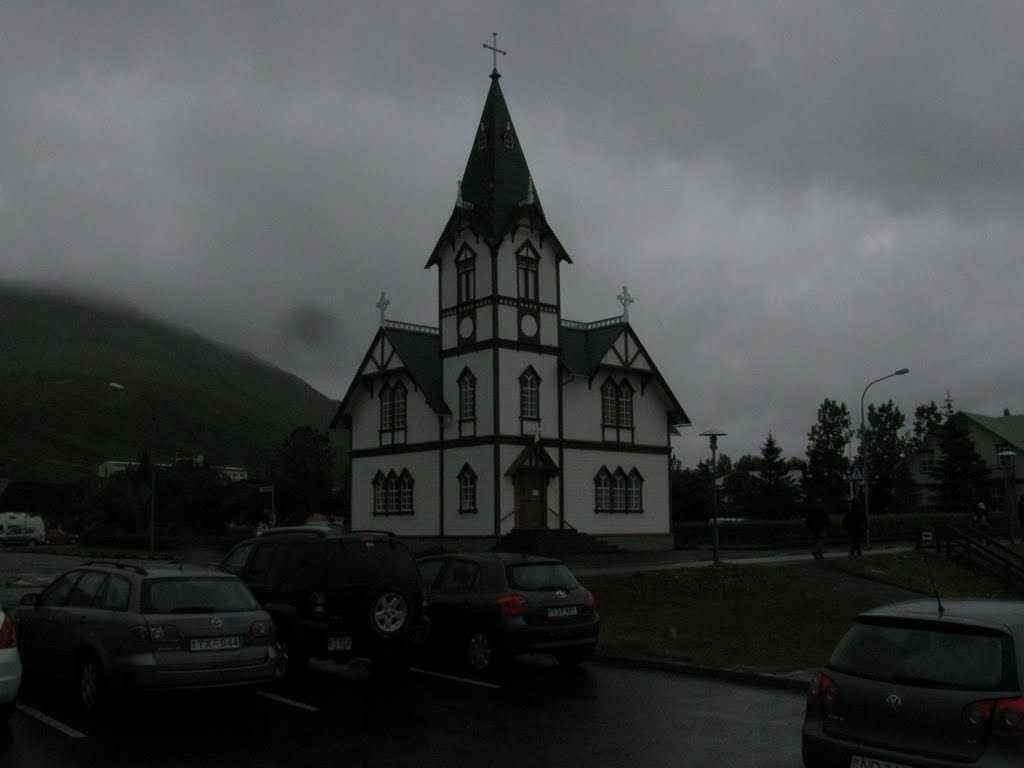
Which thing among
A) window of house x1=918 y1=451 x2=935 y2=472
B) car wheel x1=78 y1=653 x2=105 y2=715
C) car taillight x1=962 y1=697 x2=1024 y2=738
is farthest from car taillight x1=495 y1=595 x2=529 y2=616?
window of house x1=918 y1=451 x2=935 y2=472

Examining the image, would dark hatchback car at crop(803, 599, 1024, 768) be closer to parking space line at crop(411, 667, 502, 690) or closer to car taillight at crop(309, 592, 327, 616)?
parking space line at crop(411, 667, 502, 690)

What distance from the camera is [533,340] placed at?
143ft

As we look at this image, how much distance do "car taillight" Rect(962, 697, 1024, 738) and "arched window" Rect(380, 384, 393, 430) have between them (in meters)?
42.4

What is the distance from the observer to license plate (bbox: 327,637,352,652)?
41.4ft

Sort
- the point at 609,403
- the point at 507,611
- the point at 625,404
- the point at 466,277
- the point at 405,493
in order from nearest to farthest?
the point at 507,611, the point at 466,277, the point at 609,403, the point at 405,493, the point at 625,404

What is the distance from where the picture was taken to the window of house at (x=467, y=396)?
43562 millimetres

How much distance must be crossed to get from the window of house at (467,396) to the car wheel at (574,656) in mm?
28377

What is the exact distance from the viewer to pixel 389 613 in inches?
515

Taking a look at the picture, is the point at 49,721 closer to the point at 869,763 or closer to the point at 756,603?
the point at 869,763

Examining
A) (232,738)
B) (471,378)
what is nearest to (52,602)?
(232,738)

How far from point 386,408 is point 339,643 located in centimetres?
3593

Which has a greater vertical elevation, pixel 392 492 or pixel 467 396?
pixel 467 396

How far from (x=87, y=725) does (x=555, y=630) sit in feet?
20.2

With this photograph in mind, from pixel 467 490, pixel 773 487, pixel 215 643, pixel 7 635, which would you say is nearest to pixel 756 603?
pixel 215 643
